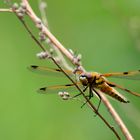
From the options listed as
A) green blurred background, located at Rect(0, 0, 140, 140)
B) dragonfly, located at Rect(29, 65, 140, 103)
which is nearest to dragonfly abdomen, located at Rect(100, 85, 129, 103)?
dragonfly, located at Rect(29, 65, 140, 103)

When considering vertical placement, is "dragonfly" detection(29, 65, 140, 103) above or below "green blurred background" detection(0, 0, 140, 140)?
below

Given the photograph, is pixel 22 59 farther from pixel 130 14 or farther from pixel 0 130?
pixel 130 14

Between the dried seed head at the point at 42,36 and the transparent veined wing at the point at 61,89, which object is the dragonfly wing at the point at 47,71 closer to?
the transparent veined wing at the point at 61,89

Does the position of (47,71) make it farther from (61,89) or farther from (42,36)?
(42,36)

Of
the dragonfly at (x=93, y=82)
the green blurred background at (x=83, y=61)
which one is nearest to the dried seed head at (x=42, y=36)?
the dragonfly at (x=93, y=82)

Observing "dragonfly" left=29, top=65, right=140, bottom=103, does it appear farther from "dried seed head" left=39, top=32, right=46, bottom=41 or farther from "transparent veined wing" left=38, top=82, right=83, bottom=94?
"dried seed head" left=39, top=32, right=46, bottom=41

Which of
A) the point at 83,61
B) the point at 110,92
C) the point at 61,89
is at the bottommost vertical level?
the point at 110,92

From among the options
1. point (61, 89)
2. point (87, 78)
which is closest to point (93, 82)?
point (87, 78)

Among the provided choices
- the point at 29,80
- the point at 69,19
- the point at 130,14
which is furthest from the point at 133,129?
the point at 69,19

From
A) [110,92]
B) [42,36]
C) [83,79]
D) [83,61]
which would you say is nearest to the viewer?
[42,36]
